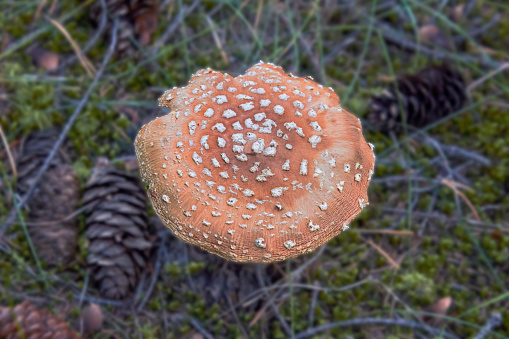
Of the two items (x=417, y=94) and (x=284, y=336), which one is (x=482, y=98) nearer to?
(x=417, y=94)

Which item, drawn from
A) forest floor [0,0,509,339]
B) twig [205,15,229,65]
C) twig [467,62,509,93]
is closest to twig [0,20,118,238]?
forest floor [0,0,509,339]

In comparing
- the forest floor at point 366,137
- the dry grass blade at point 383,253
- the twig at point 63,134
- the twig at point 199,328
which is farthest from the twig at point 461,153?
the twig at point 63,134

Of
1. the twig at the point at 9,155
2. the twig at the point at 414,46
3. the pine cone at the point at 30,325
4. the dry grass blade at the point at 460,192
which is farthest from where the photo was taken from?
the twig at the point at 414,46

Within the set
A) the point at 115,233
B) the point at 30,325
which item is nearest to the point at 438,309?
the point at 115,233

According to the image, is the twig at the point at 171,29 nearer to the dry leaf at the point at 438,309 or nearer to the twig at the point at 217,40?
the twig at the point at 217,40

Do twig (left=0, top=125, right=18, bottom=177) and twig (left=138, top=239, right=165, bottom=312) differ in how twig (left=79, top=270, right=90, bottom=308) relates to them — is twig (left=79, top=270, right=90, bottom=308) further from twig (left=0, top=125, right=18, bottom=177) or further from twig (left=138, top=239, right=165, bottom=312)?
twig (left=0, top=125, right=18, bottom=177)

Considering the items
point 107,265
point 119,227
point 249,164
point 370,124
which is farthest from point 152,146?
point 370,124
